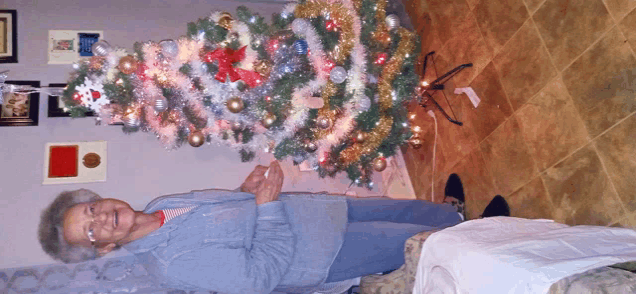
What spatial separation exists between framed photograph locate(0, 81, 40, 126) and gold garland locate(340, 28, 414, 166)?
6.02 feet

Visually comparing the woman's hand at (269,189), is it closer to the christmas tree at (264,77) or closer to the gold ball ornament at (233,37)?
the christmas tree at (264,77)

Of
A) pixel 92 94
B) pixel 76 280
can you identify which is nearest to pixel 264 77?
pixel 92 94

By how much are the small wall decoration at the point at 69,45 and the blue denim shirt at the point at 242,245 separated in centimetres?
138

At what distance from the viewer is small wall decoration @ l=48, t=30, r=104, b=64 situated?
237 cm

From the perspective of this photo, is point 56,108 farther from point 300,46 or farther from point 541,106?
point 541,106

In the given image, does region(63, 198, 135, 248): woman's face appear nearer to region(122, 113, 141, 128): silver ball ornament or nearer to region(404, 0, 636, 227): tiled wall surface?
region(122, 113, 141, 128): silver ball ornament

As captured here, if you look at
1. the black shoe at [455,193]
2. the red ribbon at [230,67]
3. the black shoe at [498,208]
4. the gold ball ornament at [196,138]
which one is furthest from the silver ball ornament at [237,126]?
the black shoe at [498,208]

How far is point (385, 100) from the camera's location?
→ 7.17 ft

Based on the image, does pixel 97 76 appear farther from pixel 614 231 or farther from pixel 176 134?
pixel 614 231

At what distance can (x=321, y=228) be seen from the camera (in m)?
1.58

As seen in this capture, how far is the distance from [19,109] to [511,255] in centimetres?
262

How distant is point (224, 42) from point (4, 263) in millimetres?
1645

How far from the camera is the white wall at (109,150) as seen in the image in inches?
84.2

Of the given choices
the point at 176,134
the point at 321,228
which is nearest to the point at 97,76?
the point at 176,134
